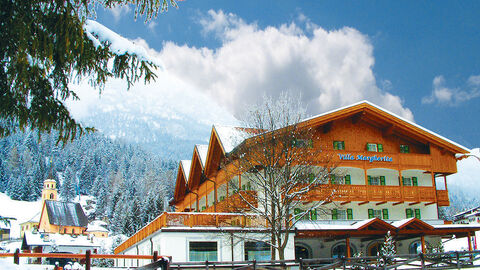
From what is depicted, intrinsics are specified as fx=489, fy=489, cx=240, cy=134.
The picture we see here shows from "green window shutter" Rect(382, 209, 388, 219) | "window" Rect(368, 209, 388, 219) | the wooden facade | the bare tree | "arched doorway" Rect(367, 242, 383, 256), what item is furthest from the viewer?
"green window shutter" Rect(382, 209, 388, 219)

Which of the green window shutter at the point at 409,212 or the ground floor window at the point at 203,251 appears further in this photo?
the green window shutter at the point at 409,212

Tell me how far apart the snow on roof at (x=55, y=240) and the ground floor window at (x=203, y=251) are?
52746mm

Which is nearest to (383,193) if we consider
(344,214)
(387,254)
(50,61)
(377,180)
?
(377,180)

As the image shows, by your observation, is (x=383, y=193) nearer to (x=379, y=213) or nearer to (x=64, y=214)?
(x=379, y=213)

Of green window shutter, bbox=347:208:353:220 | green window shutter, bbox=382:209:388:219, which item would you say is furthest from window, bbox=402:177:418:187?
green window shutter, bbox=347:208:353:220

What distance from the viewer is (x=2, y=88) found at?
8.42 metres

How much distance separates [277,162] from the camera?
25656mm

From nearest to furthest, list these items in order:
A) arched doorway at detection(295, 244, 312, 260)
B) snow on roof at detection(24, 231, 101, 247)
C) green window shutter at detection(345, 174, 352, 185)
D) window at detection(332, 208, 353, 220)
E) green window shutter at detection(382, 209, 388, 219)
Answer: arched doorway at detection(295, 244, 312, 260), window at detection(332, 208, 353, 220), green window shutter at detection(345, 174, 352, 185), green window shutter at detection(382, 209, 388, 219), snow on roof at detection(24, 231, 101, 247)

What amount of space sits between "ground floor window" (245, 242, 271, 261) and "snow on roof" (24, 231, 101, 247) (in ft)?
175

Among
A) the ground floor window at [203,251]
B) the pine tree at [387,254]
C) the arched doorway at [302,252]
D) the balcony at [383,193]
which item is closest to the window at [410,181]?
the balcony at [383,193]

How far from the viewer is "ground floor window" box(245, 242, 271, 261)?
27.7 meters

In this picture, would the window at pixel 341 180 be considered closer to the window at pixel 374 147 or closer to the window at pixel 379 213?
the window at pixel 379 213

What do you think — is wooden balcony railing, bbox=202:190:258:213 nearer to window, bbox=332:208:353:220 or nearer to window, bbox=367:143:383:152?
window, bbox=332:208:353:220

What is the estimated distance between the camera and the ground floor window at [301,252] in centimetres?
3123
